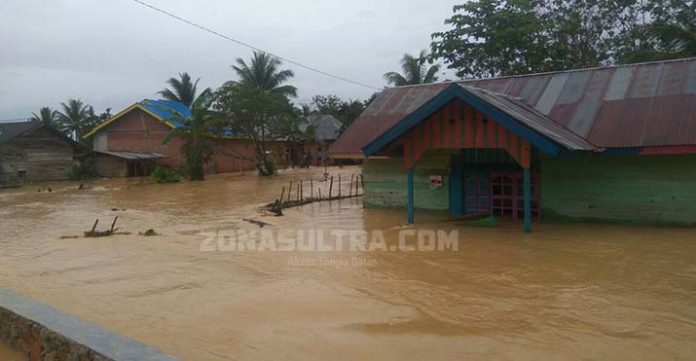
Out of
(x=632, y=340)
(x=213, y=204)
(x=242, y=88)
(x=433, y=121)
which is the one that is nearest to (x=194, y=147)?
(x=242, y=88)

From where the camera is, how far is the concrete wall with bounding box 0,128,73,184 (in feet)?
107

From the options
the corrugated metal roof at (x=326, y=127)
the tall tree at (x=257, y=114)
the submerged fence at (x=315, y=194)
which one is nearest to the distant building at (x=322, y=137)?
the corrugated metal roof at (x=326, y=127)

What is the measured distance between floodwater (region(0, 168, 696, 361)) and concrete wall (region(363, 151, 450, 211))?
1.46m

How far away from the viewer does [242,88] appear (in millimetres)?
32656

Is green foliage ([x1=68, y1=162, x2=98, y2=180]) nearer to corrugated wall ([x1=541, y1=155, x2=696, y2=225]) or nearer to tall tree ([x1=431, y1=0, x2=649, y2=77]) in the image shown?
tall tree ([x1=431, y1=0, x2=649, y2=77])

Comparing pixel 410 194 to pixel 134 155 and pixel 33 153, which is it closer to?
pixel 134 155

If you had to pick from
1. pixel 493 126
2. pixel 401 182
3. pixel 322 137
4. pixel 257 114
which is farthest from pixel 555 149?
pixel 322 137

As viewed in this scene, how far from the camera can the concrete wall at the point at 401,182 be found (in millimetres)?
14922

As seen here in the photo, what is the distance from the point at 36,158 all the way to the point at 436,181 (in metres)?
29.4

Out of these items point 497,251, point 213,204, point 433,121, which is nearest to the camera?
point 497,251

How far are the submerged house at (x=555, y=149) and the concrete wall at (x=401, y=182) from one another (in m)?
0.03

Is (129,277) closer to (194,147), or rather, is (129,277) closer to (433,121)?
(433,121)

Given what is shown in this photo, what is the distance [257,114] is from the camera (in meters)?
33.3

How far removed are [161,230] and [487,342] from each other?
10.3 metres
